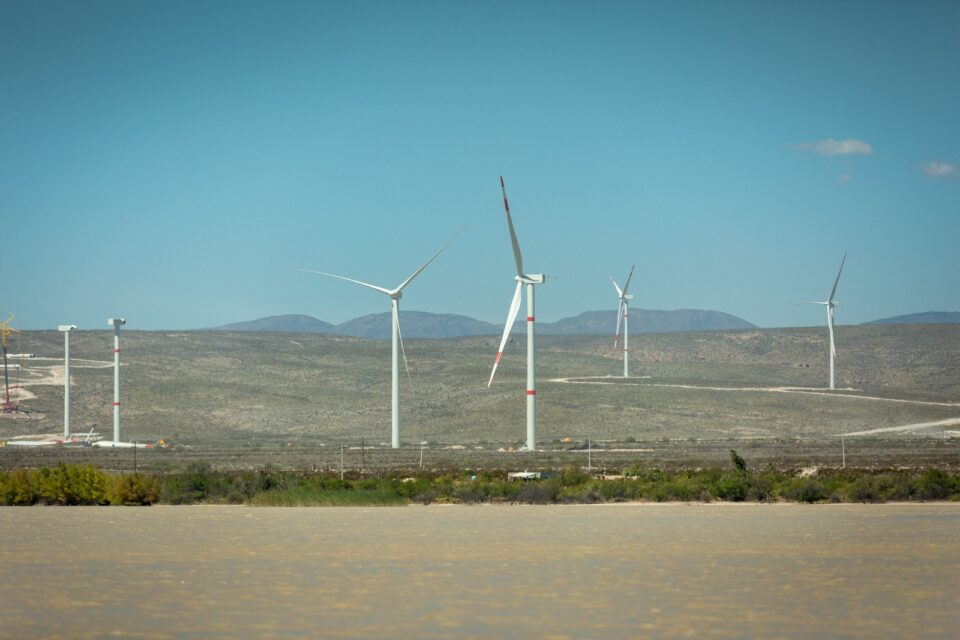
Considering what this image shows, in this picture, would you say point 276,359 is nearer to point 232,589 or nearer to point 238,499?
point 238,499

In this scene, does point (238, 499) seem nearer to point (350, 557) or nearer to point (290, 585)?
point (350, 557)

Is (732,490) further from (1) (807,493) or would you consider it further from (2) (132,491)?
(2) (132,491)

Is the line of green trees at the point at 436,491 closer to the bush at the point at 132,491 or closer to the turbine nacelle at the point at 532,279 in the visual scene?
the bush at the point at 132,491

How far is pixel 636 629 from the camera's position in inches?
605

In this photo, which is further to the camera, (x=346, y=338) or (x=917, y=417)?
(x=346, y=338)

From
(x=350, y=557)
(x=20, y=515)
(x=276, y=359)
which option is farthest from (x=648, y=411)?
(x=350, y=557)

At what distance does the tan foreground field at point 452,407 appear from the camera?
232 ft

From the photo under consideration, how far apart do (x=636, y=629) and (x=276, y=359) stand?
447 ft

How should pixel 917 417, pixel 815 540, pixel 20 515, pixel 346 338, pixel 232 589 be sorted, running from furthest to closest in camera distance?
pixel 346 338, pixel 917 417, pixel 20 515, pixel 815 540, pixel 232 589

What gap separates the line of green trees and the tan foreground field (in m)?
16.7

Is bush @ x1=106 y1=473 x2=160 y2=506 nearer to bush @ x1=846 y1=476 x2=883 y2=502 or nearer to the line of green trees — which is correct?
the line of green trees

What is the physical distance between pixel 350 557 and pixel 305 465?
1503 inches

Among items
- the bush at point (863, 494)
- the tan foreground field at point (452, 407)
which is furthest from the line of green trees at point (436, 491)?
the tan foreground field at point (452, 407)

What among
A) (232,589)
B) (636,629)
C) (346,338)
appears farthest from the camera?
(346,338)
